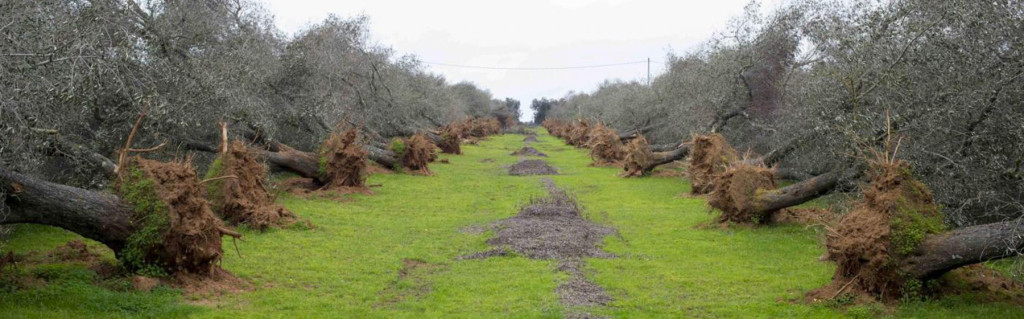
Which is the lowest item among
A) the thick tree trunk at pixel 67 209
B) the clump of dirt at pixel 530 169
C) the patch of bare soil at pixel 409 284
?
the patch of bare soil at pixel 409 284

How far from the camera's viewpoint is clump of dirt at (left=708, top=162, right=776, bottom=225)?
686 inches

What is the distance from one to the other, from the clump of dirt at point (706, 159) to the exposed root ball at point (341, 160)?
10537 mm

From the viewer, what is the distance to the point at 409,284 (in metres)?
11.7

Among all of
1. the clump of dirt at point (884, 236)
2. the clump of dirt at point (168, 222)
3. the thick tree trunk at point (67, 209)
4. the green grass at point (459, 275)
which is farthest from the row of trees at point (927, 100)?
the thick tree trunk at point (67, 209)

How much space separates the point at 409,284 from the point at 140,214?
384cm

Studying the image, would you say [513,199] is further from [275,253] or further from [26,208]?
[26,208]

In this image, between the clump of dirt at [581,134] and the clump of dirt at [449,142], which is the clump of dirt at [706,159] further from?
the clump of dirt at [581,134]

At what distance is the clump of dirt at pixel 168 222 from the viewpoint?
10.2 meters

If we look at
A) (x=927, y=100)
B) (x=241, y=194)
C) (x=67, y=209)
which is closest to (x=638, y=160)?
(x=241, y=194)

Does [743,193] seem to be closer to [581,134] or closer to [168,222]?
[168,222]

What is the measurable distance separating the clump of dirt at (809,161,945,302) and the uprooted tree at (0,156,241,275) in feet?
27.8

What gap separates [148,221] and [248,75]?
9809 mm

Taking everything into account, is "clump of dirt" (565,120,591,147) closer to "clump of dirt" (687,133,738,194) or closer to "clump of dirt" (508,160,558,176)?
"clump of dirt" (508,160,558,176)

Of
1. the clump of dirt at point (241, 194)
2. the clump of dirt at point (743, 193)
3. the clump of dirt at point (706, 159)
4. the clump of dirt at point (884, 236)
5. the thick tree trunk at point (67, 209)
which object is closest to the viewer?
the thick tree trunk at point (67, 209)
